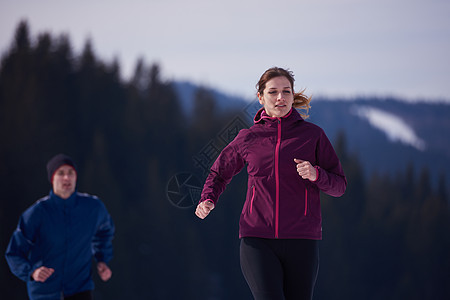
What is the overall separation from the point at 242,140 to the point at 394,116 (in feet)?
338

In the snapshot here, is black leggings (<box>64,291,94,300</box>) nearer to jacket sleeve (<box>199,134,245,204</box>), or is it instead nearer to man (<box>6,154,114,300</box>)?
man (<box>6,154,114,300</box>)

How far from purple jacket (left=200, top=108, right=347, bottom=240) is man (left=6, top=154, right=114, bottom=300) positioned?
1.64 meters

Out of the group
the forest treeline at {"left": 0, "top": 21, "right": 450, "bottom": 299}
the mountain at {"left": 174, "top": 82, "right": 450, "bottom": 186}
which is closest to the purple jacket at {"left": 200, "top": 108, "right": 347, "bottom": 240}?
the forest treeline at {"left": 0, "top": 21, "right": 450, "bottom": 299}

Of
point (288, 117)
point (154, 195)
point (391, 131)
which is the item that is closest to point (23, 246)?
point (288, 117)

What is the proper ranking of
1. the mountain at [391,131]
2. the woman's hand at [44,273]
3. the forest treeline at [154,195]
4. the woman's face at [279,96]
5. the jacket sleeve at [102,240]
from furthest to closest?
1. the mountain at [391,131]
2. the forest treeline at [154,195]
3. the jacket sleeve at [102,240]
4. the woman's hand at [44,273]
5. the woman's face at [279,96]

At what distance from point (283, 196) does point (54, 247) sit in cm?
210

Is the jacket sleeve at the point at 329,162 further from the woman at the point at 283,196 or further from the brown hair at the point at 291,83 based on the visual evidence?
the brown hair at the point at 291,83

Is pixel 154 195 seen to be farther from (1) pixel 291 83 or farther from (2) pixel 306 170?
(2) pixel 306 170

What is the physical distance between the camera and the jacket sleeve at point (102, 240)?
4211 mm

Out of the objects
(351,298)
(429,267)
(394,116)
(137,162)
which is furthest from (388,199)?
(394,116)

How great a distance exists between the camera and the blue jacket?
12.8ft

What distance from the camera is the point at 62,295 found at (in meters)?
3.91

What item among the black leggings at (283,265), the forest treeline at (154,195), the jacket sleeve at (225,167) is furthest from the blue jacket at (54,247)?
the forest treeline at (154,195)

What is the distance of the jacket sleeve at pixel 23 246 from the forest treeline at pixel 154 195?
30.4 m
